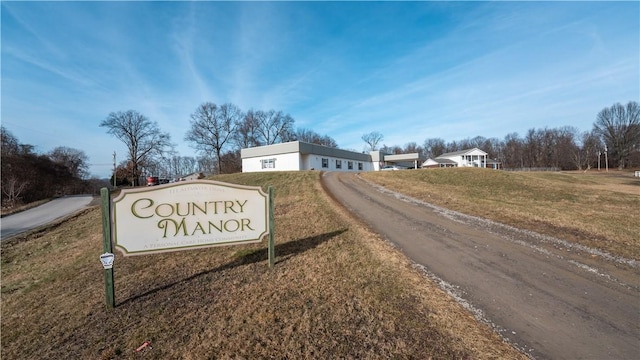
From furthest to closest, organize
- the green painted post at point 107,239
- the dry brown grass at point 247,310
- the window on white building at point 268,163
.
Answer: the window on white building at point 268,163 → the green painted post at point 107,239 → the dry brown grass at point 247,310

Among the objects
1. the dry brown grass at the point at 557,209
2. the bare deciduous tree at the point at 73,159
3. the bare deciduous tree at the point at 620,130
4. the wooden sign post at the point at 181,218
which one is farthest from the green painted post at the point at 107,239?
the bare deciduous tree at the point at 620,130

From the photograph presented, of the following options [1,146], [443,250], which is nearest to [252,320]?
[443,250]

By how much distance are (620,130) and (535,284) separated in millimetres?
102461

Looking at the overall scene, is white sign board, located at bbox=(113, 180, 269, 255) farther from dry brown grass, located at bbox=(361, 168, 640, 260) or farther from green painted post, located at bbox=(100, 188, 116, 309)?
dry brown grass, located at bbox=(361, 168, 640, 260)

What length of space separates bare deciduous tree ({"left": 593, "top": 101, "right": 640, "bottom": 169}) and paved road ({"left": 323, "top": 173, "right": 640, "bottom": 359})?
92694 millimetres

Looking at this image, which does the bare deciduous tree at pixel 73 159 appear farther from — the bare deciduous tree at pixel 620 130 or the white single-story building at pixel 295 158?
the bare deciduous tree at pixel 620 130

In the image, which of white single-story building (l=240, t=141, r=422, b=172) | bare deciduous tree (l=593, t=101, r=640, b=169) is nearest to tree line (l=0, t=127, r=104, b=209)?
white single-story building (l=240, t=141, r=422, b=172)

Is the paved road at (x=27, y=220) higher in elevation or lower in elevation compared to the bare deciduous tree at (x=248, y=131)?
lower

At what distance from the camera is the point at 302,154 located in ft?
109

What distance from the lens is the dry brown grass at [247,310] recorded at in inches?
112

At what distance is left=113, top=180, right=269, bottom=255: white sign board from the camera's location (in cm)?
425

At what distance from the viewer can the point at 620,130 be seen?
70.6 meters

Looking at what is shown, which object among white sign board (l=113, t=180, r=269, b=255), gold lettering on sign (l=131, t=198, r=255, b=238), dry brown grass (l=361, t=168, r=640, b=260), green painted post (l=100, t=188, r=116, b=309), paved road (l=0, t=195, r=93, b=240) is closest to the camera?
green painted post (l=100, t=188, r=116, b=309)

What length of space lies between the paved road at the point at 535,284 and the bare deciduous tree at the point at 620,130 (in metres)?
92.7
